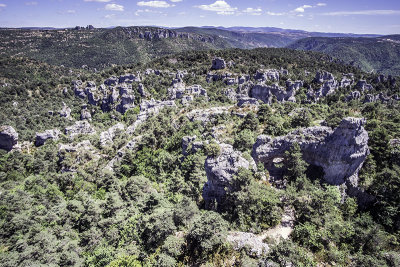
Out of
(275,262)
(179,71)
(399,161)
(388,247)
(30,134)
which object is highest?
(179,71)

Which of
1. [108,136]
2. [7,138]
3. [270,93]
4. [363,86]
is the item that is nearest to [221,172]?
[108,136]

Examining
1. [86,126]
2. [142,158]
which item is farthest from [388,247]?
[86,126]

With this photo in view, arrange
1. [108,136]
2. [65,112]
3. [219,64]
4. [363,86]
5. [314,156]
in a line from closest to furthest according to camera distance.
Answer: [314,156]
[108,136]
[65,112]
[363,86]
[219,64]

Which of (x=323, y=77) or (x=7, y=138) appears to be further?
(x=323, y=77)

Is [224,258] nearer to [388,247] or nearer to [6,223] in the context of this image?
[388,247]

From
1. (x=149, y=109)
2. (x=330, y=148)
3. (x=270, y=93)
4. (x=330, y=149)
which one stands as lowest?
(x=149, y=109)

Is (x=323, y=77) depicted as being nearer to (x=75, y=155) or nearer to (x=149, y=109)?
(x=149, y=109)

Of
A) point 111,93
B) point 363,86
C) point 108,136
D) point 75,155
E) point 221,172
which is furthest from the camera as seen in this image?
point 111,93
